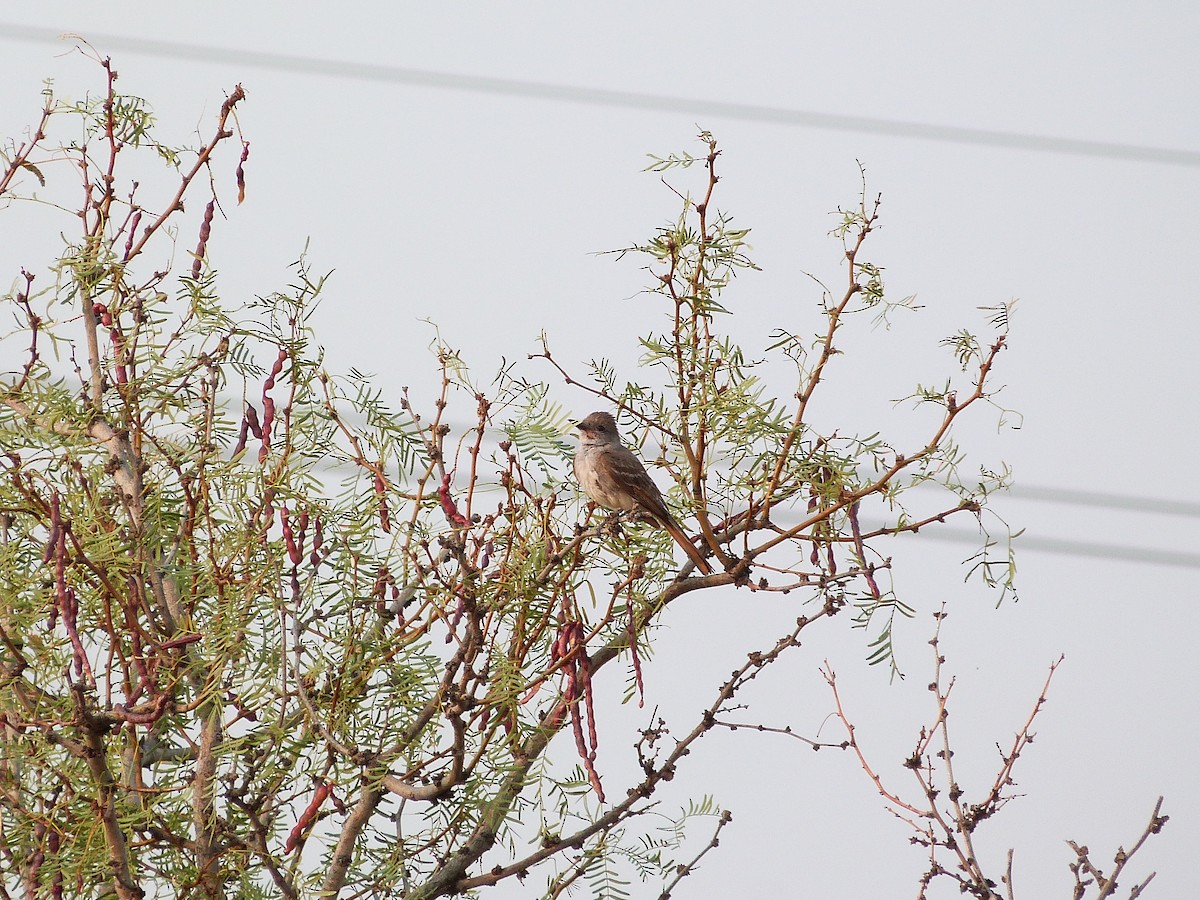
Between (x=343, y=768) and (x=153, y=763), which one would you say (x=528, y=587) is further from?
(x=153, y=763)

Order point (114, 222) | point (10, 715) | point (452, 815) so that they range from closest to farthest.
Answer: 1. point (10, 715)
2. point (452, 815)
3. point (114, 222)

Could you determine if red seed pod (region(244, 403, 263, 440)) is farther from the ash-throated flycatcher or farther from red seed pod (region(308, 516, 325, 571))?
the ash-throated flycatcher

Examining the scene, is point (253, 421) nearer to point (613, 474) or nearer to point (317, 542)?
point (317, 542)

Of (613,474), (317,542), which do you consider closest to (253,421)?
(317,542)

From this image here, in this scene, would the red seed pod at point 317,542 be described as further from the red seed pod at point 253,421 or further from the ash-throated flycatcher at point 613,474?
the ash-throated flycatcher at point 613,474

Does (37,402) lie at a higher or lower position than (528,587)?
higher

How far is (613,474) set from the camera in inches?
46.4

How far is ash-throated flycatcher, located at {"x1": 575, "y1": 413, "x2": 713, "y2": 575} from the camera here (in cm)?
100

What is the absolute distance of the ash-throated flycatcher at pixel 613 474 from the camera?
3.28 ft

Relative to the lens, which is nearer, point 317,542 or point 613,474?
point 317,542

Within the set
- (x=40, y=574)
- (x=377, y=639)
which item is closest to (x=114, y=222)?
(x=40, y=574)

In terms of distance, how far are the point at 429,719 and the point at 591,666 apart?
0.28 ft

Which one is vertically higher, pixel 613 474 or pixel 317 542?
pixel 613 474

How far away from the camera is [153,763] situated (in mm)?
735
